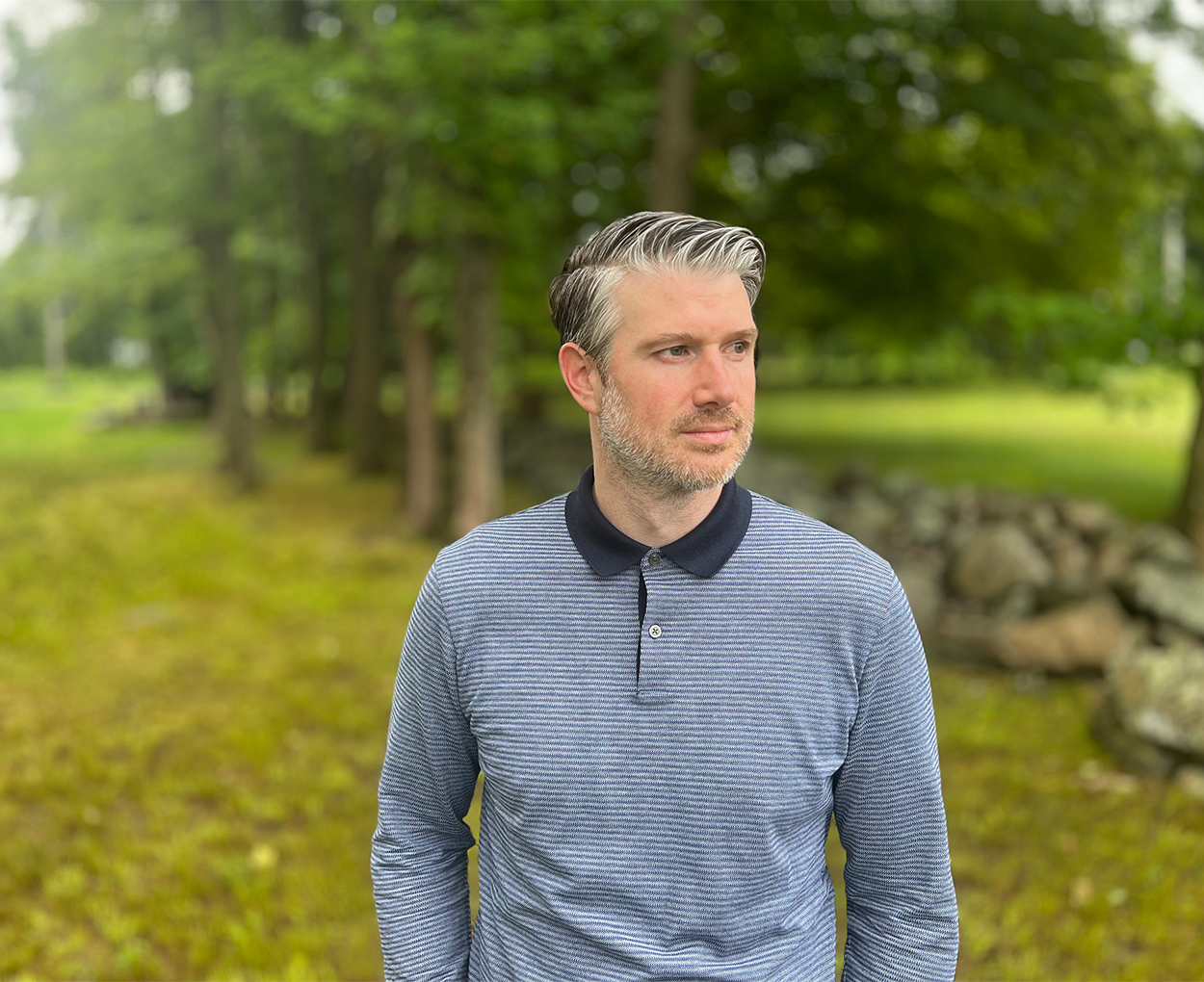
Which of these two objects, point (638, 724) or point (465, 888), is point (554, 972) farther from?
point (638, 724)

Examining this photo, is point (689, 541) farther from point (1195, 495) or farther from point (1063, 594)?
point (1195, 495)

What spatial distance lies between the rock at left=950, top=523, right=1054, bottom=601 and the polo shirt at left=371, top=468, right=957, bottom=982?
24.9ft

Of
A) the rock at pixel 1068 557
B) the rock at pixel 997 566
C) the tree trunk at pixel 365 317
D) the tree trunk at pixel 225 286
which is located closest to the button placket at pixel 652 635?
the rock at pixel 1068 557

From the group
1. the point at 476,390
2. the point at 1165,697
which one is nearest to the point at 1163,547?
the point at 1165,697

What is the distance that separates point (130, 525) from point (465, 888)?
13523mm

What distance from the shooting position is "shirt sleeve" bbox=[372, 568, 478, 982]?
2.02 m

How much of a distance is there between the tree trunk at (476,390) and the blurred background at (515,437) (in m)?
0.05

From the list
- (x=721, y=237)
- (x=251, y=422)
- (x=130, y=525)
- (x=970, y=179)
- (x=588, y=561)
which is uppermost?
(x=970, y=179)

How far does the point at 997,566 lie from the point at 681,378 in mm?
8091

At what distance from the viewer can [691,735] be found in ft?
6.04

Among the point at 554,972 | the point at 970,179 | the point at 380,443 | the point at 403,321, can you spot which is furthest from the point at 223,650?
the point at 970,179

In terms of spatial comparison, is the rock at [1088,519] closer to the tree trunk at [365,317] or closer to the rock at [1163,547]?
the rock at [1163,547]

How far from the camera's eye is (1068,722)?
7.04 metres

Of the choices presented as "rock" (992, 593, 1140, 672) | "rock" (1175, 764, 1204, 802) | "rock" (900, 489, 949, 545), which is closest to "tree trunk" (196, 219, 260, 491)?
"rock" (900, 489, 949, 545)
